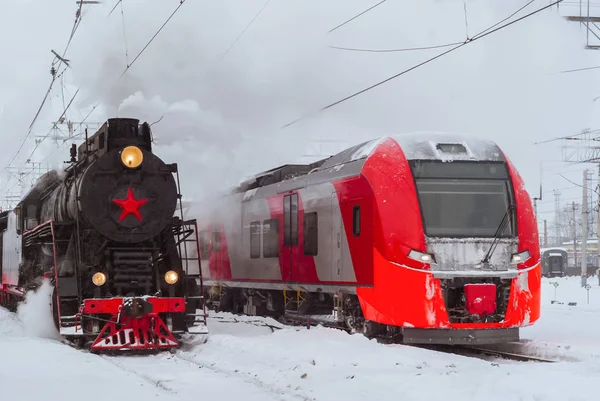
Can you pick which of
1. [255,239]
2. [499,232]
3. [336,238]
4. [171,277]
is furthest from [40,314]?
[499,232]

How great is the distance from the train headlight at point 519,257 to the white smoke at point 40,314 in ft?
24.0

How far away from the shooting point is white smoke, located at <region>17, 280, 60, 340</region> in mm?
13892

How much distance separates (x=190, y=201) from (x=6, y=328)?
523 centimetres

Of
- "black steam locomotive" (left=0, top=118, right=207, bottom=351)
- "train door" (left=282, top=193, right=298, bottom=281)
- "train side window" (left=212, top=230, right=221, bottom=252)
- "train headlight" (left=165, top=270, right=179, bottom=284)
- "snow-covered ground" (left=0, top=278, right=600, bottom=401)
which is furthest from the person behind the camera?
"train side window" (left=212, top=230, right=221, bottom=252)

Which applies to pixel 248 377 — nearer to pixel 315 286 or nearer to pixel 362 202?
pixel 362 202

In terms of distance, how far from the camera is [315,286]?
48.0 ft

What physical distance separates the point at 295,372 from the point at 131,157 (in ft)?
17.8

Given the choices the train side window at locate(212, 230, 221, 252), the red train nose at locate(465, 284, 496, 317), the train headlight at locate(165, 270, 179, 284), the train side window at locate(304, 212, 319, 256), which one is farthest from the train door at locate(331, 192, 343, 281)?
the train side window at locate(212, 230, 221, 252)

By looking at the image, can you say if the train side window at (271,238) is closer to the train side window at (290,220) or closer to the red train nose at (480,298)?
the train side window at (290,220)

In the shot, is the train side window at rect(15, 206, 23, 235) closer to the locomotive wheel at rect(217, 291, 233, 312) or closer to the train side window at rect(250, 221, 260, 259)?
the train side window at rect(250, 221, 260, 259)

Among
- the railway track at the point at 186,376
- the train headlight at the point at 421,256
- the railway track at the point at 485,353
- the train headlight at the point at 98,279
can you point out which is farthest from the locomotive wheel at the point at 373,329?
the train headlight at the point at 98,279

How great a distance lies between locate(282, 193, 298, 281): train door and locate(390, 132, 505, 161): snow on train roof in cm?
333

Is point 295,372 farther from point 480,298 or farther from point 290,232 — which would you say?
point 290,232

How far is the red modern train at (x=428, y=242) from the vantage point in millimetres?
11969
